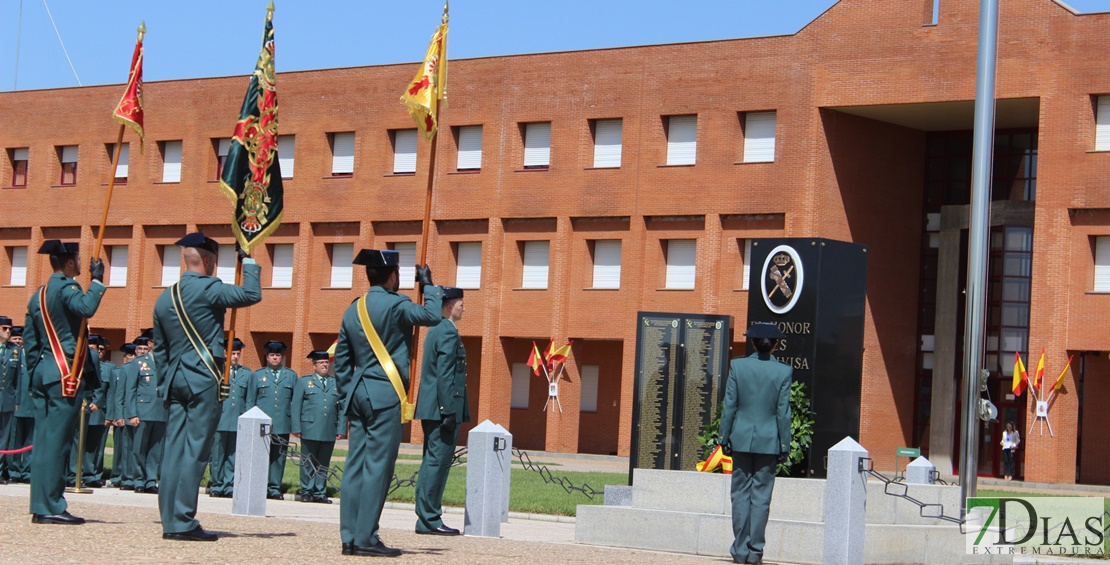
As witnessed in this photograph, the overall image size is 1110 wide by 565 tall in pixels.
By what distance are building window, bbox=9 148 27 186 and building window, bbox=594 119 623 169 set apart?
21075mm

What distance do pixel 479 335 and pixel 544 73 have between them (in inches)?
291

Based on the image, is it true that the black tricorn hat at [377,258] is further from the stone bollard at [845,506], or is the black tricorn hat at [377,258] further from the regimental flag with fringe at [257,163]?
the stone bollard at [845,506]

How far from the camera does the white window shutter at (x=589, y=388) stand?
43594mm

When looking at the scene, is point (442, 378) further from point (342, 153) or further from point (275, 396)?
point (342, 153)

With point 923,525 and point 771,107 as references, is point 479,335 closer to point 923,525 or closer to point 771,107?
point 771,107

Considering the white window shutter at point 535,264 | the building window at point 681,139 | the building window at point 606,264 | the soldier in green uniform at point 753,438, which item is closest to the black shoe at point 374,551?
the soldier in green uniform at point 753,438

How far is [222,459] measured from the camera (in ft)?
67.6

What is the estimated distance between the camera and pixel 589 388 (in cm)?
4366

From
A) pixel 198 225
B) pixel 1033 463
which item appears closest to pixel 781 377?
pixel 1033 463

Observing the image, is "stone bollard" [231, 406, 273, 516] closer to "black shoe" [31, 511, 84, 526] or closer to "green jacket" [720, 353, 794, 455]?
"black shoe" [31, 511, 84, 526]

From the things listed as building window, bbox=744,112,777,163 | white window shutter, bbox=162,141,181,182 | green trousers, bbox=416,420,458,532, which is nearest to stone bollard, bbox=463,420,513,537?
green trousers, bbox=416,420,458,532

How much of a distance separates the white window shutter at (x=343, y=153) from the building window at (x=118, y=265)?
27.6 ft

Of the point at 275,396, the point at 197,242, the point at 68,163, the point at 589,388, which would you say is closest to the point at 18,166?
the point at 68,163

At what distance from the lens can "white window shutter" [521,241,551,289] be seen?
1688 inches
